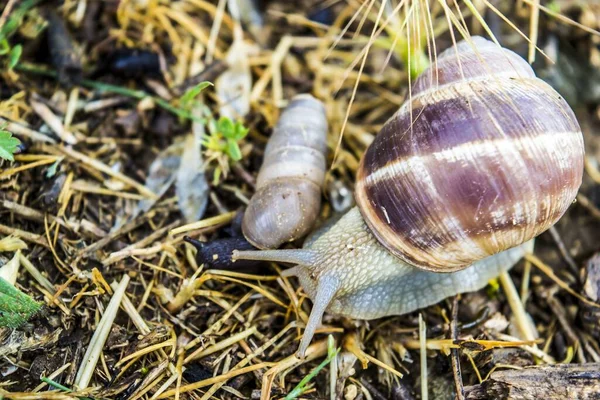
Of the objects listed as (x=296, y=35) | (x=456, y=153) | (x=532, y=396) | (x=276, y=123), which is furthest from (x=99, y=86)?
(x=532, y=396)

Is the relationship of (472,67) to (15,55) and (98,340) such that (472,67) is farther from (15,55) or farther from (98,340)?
(15,55)

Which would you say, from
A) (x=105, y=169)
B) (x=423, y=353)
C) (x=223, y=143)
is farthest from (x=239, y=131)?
(x=423, y=353)

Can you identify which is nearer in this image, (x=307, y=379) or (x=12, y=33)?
(x=307, y=379)

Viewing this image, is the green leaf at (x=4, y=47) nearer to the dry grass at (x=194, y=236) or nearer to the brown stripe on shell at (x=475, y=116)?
the dry grass at (x=194, y=236)

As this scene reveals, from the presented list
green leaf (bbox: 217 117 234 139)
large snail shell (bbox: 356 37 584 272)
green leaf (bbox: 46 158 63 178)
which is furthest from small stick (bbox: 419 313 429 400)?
green leaf (bbox: 46 158 63 178)

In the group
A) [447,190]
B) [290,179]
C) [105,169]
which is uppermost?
[447,190]

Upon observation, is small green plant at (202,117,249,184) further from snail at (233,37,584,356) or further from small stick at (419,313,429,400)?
small stick at (419,313,429,400)

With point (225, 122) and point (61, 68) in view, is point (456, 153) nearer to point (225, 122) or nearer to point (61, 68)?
point (225, 122)

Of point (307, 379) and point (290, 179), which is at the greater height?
point (290, 179)
